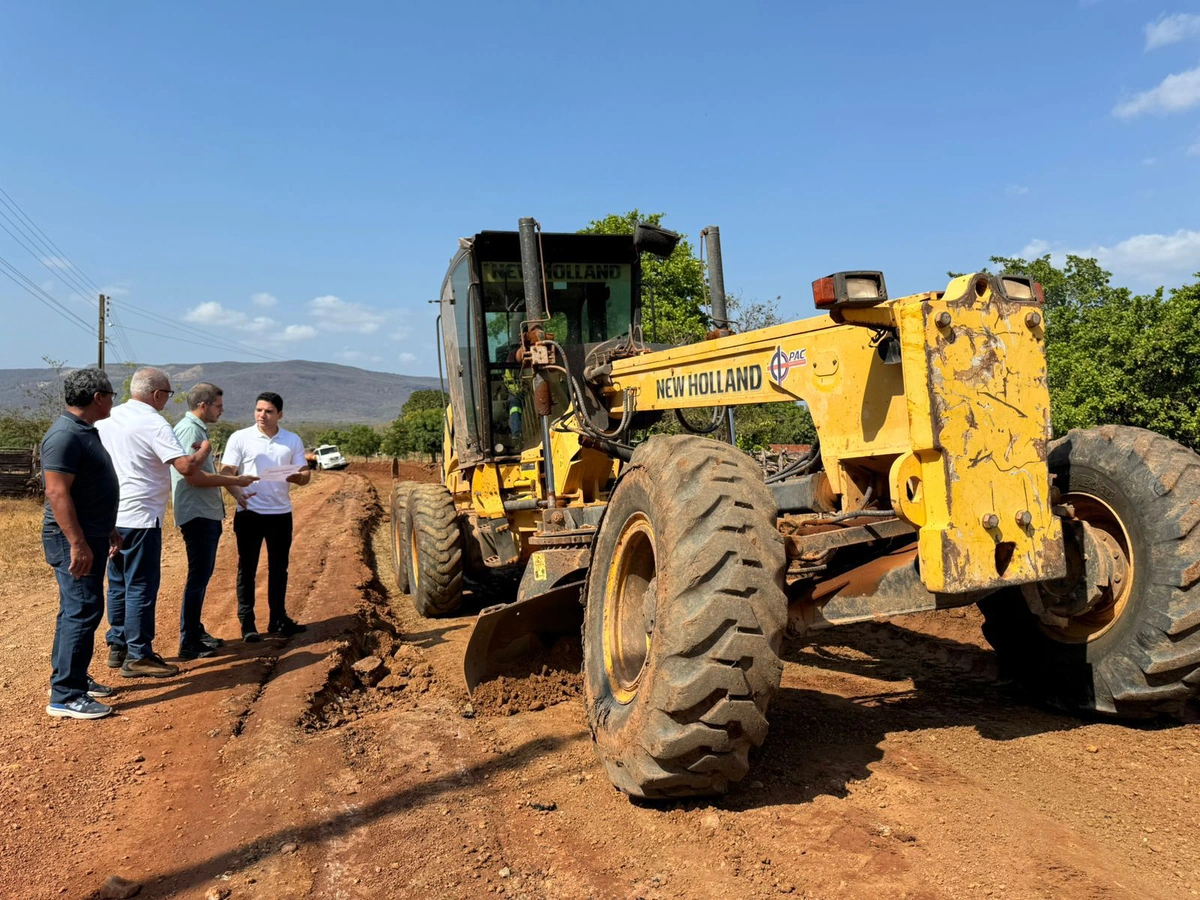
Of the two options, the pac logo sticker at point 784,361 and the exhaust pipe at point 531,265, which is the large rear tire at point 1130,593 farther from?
the exhaust pipe at point 531,265

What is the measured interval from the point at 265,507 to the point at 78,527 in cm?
187

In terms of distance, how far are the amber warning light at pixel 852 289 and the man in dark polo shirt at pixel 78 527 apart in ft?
13.1

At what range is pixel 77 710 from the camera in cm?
480

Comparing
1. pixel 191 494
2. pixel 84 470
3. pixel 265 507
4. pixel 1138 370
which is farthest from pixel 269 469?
pixel 1138 370

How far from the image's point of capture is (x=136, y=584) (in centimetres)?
560

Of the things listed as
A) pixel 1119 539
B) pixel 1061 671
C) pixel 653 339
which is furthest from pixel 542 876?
pixel 653 339

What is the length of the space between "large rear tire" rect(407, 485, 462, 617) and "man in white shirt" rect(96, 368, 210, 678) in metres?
2.35

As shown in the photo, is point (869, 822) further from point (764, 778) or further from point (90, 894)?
point (90, 894)

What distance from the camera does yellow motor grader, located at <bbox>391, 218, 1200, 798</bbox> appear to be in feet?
10.3

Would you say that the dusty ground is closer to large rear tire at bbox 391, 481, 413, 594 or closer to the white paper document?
the white paper document

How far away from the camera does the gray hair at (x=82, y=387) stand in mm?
4934

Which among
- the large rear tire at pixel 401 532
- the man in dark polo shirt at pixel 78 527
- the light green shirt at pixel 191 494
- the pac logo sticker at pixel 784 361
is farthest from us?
the large rear tire at pixel 401 532

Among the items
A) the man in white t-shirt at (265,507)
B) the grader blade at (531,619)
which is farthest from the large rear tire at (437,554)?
the grader blade at (531,619)

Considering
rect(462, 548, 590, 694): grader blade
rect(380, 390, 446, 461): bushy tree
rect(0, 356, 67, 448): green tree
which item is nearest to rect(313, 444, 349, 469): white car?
rect(380, 390, 446, 461): bushy tree
